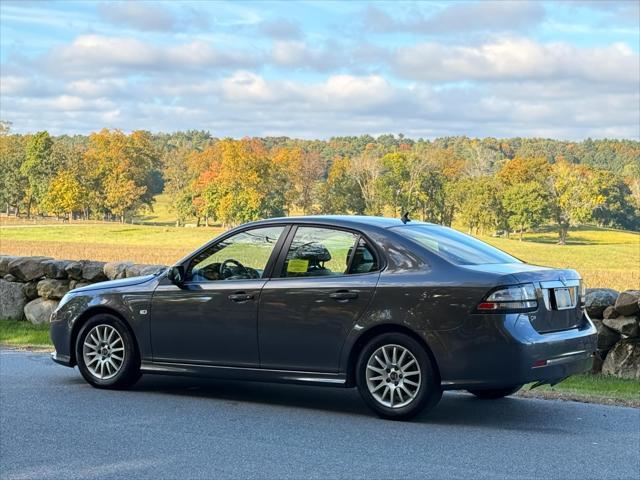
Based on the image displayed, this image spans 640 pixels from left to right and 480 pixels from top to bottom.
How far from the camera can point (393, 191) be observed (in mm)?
88938

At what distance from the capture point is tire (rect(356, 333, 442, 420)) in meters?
7.03

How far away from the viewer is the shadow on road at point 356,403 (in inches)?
287

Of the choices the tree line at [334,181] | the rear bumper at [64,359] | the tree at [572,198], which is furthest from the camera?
the tree line at [334,181]

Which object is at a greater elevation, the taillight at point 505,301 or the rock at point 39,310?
the taillight at point 505,301

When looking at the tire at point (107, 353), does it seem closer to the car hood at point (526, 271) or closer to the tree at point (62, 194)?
the car hood at point (526, 271)

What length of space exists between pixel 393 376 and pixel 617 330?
13.4 feet

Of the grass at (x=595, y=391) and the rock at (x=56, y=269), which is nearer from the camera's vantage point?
the grass at (x=595, y=391)

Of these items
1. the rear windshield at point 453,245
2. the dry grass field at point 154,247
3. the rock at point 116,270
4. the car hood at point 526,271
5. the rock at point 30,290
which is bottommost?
the dry grass field at point 154,247

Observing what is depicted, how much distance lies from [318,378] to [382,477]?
6.57ft

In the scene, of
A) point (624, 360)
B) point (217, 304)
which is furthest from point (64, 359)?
point (624, 360)

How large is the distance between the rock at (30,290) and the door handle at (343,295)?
887 centimetres

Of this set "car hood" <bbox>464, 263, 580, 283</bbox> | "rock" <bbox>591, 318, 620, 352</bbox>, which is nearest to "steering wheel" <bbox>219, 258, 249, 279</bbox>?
"car hood" <bbox>464, 263, 580, 283</bbox>

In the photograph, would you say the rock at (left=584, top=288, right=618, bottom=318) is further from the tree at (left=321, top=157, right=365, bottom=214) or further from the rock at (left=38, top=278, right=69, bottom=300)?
the tree at (left=321, top=157, right=365, bottom=214)

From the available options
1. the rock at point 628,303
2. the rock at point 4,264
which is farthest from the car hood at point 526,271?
the rock at point 4,264
